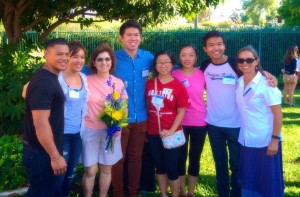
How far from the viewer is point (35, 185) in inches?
145

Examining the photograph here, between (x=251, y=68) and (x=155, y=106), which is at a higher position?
(x=251, y=68)

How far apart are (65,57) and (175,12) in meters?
4.58

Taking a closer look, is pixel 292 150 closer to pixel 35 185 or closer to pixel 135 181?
pixel 135 181

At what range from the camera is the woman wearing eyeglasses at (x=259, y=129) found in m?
4.30

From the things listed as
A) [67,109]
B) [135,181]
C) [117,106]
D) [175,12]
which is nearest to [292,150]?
[175,12]

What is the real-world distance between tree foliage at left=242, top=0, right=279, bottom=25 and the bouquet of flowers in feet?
276

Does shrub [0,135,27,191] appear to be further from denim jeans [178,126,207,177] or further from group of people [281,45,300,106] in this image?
group of people [281,45,300,106]

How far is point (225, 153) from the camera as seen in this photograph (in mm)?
5062

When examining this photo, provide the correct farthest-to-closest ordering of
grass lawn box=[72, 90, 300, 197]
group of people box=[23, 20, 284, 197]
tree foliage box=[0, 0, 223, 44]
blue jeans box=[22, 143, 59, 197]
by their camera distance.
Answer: tree foliage box=[0, 0, 223, 44], grass lawn box=[72, 90, 300, 197], group of people box=[23, 20, 284, 197], blue jeans box=[22, 143, 59, 197]

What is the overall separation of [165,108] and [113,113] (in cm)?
70

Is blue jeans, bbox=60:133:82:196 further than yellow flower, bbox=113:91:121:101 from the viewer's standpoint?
No

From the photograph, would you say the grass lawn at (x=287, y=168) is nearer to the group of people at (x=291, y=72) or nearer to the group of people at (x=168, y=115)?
the group of people at (x=168, y=115)

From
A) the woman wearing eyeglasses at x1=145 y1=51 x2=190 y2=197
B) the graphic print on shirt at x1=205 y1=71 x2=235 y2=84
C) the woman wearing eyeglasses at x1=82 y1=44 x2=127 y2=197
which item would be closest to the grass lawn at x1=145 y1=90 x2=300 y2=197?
the woman wearing eyeglasses at x1=145 y1=51 x2=190 y2=197

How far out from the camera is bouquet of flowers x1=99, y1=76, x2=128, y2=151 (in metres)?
4.53
